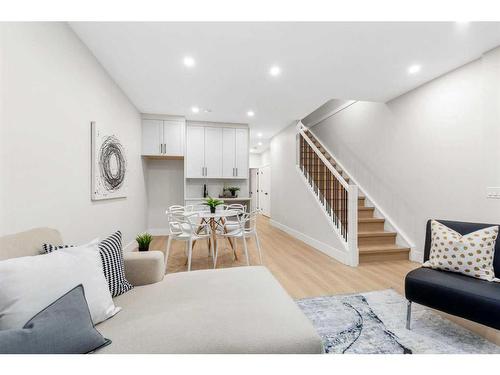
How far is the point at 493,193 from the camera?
2477 mm

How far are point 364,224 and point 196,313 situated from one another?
3555mm

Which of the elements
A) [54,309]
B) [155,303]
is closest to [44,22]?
[54,309]

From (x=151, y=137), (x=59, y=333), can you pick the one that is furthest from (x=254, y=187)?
(x=59, y=333)

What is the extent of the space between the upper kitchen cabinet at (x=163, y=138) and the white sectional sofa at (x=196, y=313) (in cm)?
361

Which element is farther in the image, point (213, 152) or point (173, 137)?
point (213, 152)

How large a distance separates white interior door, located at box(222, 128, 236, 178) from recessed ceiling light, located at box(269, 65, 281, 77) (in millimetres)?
2535

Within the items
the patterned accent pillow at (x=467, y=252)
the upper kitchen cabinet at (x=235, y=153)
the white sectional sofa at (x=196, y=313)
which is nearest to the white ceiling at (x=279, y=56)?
the upper kitchen cabinet at (x=235, y=153)

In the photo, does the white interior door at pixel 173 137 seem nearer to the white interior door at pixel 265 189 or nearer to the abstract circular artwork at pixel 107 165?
the abstract circular artwork at pixel 107 165

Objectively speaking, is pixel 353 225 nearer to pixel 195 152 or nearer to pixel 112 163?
pixel 112 163

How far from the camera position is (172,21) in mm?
2021

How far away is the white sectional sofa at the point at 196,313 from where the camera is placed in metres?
0.98

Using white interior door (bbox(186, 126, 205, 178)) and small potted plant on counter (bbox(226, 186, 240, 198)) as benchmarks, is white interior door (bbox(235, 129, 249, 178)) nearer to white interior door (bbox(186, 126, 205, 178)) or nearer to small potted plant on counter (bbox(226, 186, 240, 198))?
small potted plant on counter (bbox(226, 186, 240, 198))

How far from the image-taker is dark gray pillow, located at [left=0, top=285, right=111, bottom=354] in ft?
2.50
